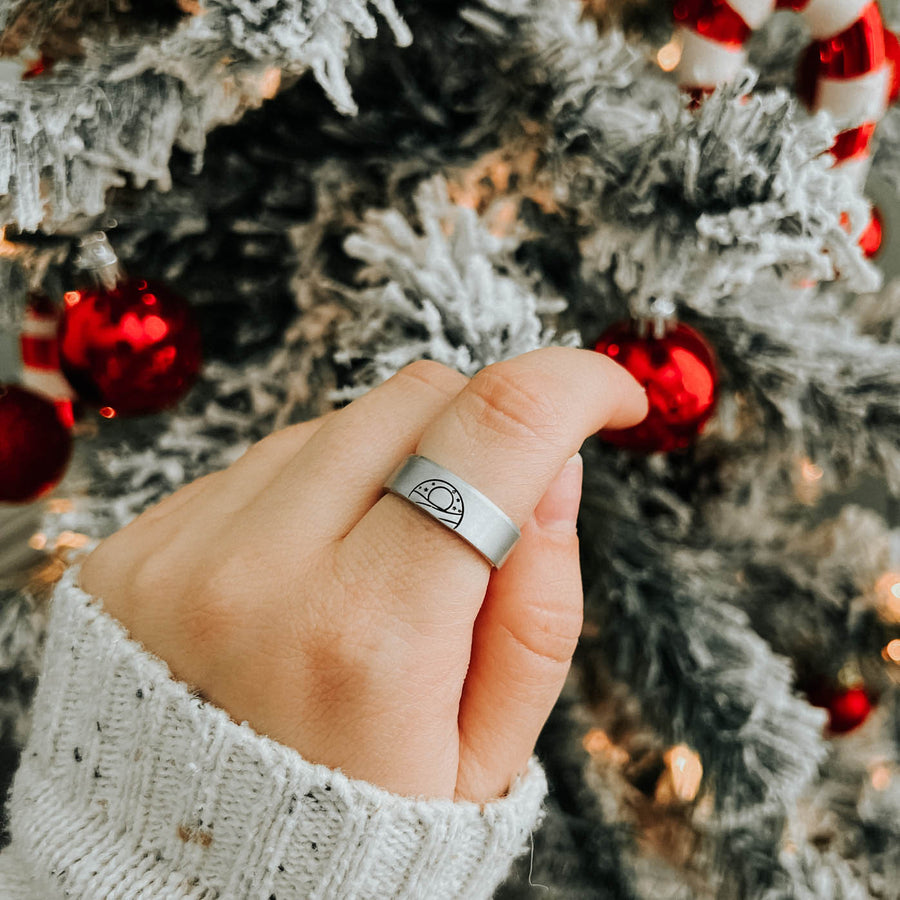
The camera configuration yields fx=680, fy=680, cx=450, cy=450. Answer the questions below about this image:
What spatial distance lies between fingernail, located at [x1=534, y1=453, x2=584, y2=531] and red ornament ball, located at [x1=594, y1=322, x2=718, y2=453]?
126 millimetres

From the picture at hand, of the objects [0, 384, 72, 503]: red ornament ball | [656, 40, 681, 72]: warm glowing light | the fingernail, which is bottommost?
[0, 384, 72, 503]: red ornament ball

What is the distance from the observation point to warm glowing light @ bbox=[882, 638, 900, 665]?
28.9 inches

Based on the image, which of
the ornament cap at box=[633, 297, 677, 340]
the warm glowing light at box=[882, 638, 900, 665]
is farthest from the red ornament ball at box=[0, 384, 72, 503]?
the warm glowing light at box=[882, 638, 900, 665]

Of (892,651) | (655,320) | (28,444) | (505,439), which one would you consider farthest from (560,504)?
(892,651)

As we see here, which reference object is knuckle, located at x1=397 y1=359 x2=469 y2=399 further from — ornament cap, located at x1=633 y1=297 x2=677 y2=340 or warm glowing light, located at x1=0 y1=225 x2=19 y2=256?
warm glowing light, located at x1=0 y1=225 x2=19 y2=256

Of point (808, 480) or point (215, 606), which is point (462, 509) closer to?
point (215, 606)

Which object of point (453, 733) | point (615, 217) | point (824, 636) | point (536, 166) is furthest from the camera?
point (824, 636)

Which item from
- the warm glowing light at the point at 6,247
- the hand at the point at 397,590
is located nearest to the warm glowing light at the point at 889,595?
the hand at the point at 397,590

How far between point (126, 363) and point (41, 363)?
0.12 meters

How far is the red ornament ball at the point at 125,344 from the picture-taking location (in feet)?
1.63

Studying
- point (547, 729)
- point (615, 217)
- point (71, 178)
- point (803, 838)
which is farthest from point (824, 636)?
point (71, 178)

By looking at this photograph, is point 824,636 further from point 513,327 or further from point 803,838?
point 513,327

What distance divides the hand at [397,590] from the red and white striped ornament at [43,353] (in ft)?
0.72

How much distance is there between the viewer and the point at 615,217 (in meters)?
0.48
